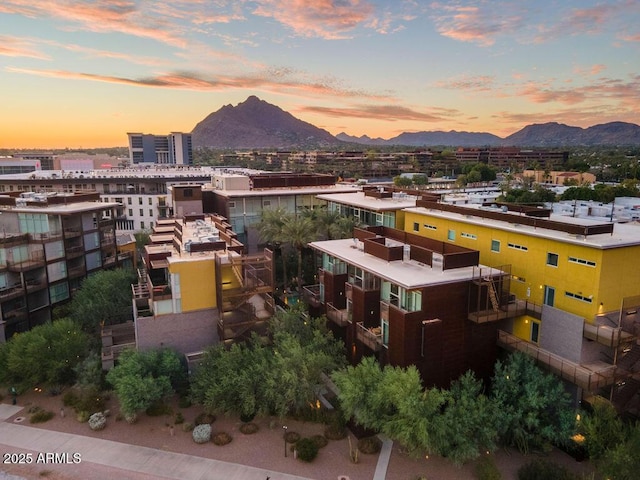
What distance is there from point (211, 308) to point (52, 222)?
24284 millimetres

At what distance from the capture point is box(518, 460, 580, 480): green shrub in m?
23.0

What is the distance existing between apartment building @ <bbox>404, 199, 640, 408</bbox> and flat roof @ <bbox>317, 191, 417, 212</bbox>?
15.2 m

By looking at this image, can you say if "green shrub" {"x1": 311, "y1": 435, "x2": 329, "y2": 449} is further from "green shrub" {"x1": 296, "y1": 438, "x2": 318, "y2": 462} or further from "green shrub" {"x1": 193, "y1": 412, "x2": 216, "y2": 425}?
"green shrub" {"x1": 193, "y1": 412, "x2": 216, "y2": 425}

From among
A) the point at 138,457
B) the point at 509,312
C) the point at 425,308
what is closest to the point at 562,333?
the point at 509,312

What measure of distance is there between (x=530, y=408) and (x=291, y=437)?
47.0ft

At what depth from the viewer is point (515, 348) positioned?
96.2ft

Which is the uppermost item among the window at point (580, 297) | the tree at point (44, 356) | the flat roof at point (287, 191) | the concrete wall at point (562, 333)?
the flat roof at point (287, 191)

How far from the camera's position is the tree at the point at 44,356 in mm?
33062

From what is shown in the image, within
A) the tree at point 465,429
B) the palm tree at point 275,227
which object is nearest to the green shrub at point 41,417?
the palm tree at point 275,227

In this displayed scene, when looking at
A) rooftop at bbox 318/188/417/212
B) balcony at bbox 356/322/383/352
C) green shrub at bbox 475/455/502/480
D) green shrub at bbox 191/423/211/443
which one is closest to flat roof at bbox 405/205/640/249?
rooftop at bbox 318/188/417/212

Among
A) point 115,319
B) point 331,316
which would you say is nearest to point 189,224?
point 115,319

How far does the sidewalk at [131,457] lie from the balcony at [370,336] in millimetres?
9549

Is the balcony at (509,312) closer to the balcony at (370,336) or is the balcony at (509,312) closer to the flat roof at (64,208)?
the balcony at (370,336)

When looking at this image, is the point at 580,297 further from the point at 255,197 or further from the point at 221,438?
the point at 255,197
